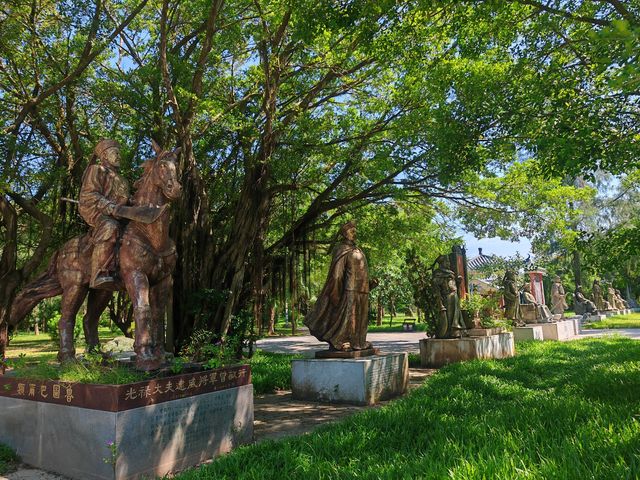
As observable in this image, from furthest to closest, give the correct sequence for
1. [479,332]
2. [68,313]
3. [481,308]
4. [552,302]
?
1. [552,302]
2. [481,308]
3. [479,332]
4. [68,313]

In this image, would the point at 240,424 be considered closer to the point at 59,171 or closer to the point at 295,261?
the point at 59,171

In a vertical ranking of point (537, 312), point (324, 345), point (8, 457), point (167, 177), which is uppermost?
point (167, 177)

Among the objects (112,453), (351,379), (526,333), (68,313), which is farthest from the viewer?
(526,333)

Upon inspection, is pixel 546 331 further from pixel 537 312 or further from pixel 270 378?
pixel 270 378

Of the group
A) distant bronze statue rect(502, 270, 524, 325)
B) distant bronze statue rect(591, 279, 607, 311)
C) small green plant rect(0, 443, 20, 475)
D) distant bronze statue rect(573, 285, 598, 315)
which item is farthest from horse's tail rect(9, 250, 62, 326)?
distant bronze statue rect(591, 279, 607, 311)

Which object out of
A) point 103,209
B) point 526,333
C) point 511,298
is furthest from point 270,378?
point 511,298

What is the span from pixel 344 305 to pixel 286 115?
4.65m

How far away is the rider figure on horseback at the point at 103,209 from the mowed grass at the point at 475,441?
6.87ft

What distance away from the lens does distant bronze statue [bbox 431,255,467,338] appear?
33.5ft

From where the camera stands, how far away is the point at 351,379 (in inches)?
255

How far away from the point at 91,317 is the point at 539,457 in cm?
455

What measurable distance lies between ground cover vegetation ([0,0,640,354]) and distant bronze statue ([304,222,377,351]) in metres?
2.01

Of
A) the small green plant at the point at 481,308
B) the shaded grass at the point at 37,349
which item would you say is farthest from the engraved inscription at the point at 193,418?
the small green plant at the point at 481,308

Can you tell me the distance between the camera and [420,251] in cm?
1510
